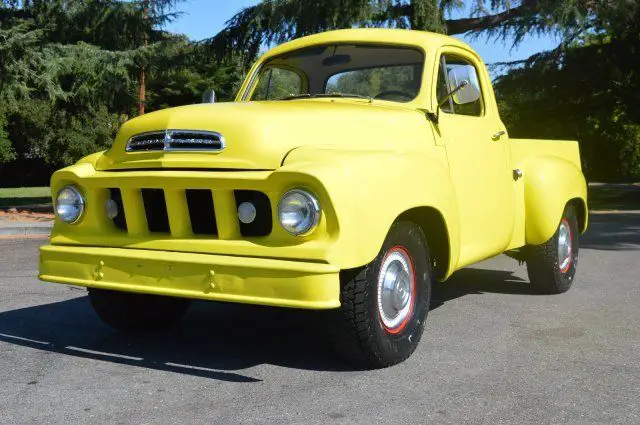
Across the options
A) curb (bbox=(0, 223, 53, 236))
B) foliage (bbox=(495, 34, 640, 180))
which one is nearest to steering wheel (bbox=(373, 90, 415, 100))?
curb (bbox=(0, 223, 53, 236))

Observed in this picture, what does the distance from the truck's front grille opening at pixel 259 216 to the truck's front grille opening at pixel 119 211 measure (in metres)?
0.83

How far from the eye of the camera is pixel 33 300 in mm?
6738

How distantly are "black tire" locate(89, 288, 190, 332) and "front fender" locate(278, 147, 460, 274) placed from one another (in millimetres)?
1585

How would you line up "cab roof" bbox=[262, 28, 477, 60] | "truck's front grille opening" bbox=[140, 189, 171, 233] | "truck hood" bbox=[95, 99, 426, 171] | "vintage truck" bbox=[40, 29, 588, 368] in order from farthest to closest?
"cab roof" bbox=[262, 28, 477, 60]
"truck's front grille opening" bbox=[140, 189, 171, 233]
"truck hood" bbox=[95, 99, 426, 171]
"vintage truck" bbox=[40, 29, 588, 368]

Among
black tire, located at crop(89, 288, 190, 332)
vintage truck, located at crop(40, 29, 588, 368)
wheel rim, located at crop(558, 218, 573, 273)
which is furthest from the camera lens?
wheel rim, located at crop(558, 218, 573, 273)

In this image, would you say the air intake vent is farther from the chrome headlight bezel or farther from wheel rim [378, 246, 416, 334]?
wheel rim [378, 246, 416, 334]

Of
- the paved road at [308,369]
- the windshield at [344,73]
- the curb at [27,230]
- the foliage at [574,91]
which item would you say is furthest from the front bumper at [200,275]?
the foliage at [574,91]

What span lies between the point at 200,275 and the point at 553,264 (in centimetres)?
365

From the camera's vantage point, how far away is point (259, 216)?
433 cm

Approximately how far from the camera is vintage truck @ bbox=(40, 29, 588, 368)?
13.4 feet

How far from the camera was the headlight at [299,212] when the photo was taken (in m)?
4.05

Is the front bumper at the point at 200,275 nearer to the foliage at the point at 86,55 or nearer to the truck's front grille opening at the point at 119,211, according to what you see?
the truck's front grille opening at the point at 119,211

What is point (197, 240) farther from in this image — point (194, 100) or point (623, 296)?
point (194, 100)

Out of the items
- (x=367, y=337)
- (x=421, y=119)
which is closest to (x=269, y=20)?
(x=421, y=119)
